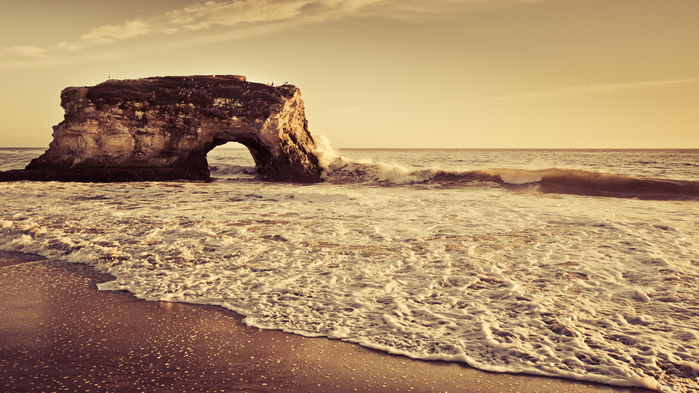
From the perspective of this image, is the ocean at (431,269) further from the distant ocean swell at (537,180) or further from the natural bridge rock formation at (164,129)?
the natural bridge rock formation at (164,129)

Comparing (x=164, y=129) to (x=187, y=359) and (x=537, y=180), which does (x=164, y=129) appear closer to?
(x=537, y=180)

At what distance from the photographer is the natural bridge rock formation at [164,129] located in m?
15.8

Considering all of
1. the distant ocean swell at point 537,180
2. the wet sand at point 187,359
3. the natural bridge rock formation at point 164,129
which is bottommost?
the wet sand at point 187,359

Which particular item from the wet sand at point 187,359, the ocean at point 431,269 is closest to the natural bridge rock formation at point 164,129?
the ocean at point 431,269

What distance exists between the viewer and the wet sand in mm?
2635

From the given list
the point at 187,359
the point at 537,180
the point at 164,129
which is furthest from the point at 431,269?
the point at 164,129

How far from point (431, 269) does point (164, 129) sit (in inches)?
592

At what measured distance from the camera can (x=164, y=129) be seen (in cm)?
1678

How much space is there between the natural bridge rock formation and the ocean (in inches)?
217

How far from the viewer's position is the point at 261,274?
480 cm

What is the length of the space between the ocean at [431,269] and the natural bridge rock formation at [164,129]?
5.50 metres

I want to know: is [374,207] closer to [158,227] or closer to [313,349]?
[158,227]

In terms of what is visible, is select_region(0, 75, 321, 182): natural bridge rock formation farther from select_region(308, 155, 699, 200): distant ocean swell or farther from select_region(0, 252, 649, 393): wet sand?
select_region(0, 252, 649, 393): wet sand

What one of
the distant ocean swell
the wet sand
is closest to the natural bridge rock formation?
the distant ocean swell
